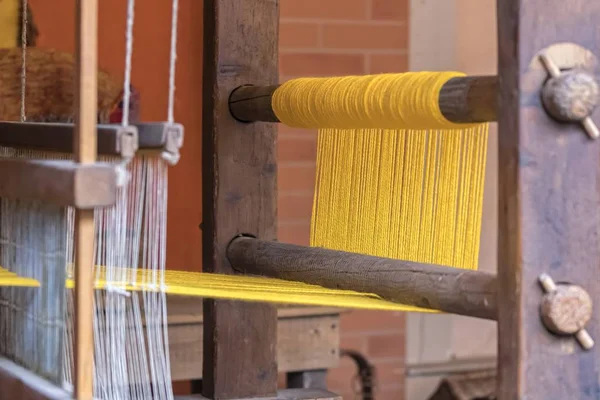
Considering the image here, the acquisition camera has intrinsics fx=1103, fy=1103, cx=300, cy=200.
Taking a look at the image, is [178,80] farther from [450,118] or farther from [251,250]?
[450,118]

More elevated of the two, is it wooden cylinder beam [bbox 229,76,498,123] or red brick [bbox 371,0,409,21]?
red brick [bbox 371,0,409,21]

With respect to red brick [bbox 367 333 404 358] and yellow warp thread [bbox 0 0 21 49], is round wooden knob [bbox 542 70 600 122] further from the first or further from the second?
red brick [bbox 367 333 404 358]

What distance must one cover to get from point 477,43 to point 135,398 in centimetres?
186

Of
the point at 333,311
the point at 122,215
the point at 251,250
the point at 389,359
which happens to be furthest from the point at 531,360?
the point at 389,359

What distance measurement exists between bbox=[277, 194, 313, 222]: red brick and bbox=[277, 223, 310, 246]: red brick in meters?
0.02

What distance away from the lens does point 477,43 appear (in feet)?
10.0

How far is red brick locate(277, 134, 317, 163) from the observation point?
9.38 feet

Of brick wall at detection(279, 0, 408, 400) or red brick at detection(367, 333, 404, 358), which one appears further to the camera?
red brick at detection(367, 333, 404, 358)

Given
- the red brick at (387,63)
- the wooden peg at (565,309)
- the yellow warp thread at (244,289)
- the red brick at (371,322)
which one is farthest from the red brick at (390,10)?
the wooden peg at (565,309)

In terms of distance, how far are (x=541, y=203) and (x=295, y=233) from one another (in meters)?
1.78

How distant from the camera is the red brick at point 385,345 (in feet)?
9.94

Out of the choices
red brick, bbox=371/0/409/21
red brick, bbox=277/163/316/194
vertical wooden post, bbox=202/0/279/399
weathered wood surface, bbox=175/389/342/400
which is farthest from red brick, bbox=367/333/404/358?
vertical wooden post, bbox=202/0/279/399

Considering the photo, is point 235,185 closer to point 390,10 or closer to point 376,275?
point 376,275

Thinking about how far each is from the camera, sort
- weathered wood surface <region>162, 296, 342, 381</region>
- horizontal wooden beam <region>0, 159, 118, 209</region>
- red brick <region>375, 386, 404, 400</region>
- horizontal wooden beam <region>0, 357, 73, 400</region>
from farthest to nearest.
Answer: red brick <region>375, 386, 404, 400</region> < weathered wood surface <region>162, 296, 342, 381</region> < horizontal wooden beam <region>0, 357, 73, 400</region> < horizontal wooden beam <region>0, 159, 118, 209</region>
